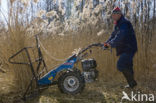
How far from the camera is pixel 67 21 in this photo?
5.24 metres

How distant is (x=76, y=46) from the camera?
186 inches

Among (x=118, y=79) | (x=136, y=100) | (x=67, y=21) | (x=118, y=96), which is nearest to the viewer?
(x=136, y=100)

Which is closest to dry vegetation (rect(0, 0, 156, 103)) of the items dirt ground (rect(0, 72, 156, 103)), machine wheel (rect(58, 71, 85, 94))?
dirt ground (rect(0, 72, 156, 103))

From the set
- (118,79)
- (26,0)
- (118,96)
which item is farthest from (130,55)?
(26,0)

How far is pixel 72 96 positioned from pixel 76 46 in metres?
1.84

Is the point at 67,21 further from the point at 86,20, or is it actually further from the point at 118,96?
the point at 118,96

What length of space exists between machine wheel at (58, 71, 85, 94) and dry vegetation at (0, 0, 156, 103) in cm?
10

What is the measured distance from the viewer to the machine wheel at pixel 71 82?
10.3 ft

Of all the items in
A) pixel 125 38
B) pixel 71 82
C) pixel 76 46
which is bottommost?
pixel 71 82

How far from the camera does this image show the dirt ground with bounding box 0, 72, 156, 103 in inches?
115

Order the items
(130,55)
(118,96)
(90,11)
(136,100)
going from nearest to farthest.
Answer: (136,100) → (118,96) → (130,55) → (90,11)

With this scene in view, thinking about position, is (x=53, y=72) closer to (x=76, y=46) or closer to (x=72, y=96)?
(x=72, y=96)

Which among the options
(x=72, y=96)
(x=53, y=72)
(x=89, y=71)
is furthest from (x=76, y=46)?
(x=72, y=96)

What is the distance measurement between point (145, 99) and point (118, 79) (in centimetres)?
137
